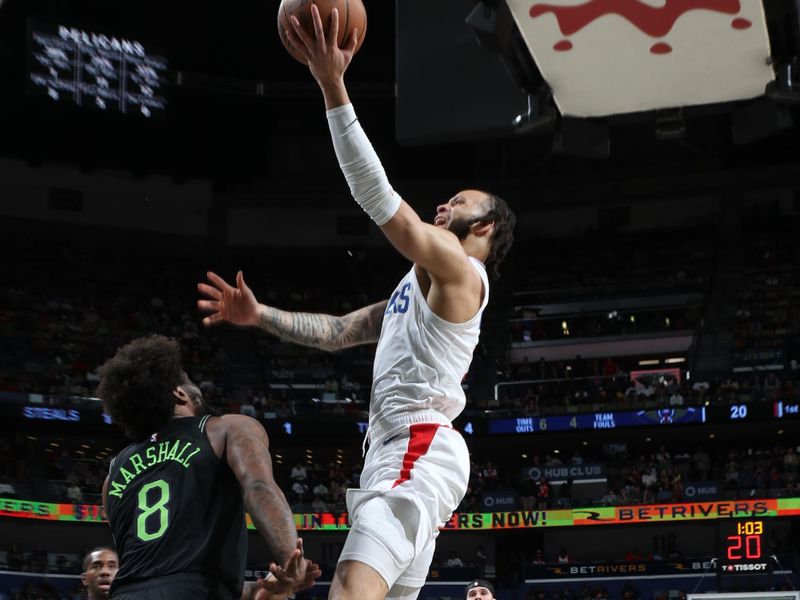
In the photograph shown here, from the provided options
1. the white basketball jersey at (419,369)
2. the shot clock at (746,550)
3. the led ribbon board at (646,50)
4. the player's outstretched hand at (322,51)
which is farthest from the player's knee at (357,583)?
the shot clock at (746,550)

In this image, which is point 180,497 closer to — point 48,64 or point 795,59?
point 795,59

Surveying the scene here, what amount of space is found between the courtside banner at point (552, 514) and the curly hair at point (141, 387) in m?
19.8

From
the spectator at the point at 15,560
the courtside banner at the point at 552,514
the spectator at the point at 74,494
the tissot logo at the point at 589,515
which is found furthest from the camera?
the tissot logo at the point at 589,515

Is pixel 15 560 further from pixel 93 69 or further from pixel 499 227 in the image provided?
pixel 499 227

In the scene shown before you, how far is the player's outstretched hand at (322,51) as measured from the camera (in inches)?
146

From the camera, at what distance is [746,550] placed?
1345 cm

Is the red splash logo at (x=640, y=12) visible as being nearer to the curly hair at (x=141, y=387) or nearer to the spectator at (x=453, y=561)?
the curly hair at (x=141, y=387)

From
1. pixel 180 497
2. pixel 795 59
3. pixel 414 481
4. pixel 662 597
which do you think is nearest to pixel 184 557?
pixel 180 497

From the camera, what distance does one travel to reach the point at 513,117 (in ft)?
17.9

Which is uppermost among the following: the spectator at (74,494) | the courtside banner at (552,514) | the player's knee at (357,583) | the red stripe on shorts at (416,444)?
the red stripe on shorts at (416,444)

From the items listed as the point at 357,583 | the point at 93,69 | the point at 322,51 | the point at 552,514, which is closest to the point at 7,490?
the point at 93,69

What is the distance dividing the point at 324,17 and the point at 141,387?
1.44m

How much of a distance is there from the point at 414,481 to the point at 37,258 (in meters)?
25.6

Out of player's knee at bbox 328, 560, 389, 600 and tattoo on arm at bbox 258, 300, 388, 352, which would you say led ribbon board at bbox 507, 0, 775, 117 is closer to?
tattoo on arm at bbox 258, 300, 388, 352
